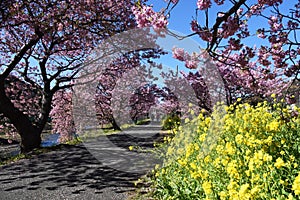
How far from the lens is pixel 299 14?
6.51m

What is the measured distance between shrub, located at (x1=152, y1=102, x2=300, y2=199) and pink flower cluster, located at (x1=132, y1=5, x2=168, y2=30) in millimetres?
1549

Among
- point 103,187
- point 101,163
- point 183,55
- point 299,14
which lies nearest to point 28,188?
point 103,187

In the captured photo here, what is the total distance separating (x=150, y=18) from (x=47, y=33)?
5942 millimetres

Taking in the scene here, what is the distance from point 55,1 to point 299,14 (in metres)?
6.02

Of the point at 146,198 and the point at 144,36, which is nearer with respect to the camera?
the point at 146,198

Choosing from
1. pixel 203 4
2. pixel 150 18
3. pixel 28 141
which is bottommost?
pixel 28 141

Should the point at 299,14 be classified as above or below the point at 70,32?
below

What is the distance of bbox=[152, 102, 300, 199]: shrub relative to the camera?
2.28 m

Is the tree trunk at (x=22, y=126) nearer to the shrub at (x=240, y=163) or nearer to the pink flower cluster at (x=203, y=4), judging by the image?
the shrub at (x=240, y=163)

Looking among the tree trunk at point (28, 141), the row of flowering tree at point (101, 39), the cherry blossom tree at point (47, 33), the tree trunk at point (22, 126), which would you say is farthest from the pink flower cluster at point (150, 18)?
the tree trunk at point (28, 141)

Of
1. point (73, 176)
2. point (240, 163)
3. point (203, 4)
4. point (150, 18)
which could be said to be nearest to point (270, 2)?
point (203, 4)

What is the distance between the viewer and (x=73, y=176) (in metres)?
5.94

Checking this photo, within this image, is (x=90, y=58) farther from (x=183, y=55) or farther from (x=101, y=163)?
(x=183, y=55)

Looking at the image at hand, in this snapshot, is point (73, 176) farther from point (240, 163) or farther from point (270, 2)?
point (270, 2)
